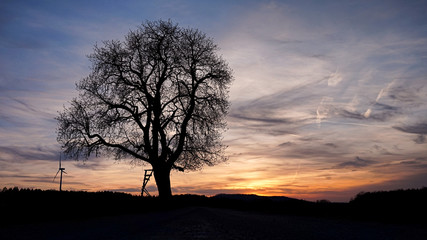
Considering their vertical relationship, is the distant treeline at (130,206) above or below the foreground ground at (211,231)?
above

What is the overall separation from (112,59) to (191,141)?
9.47m

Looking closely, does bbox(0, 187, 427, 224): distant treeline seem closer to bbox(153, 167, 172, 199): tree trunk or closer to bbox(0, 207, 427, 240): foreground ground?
bbox(0, 207, 427, 240): foreground ground

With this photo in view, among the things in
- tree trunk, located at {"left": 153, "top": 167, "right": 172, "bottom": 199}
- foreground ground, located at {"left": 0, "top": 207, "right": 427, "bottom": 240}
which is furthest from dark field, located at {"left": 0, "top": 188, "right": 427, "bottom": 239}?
tree trunk, located at {"left": 153, "top": 167, "right": 172, "bottom": 199}

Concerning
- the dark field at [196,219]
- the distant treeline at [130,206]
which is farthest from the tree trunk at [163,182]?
the distant treeline at [130,206]

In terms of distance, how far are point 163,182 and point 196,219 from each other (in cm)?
1364

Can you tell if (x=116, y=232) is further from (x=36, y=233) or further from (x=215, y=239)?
(x=215, y=239)

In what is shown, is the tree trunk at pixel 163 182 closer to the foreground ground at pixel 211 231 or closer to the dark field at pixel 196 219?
the dark field at pixel 196 219

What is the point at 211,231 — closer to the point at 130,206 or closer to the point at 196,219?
the point at 196,219

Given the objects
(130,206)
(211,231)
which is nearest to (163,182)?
(130,206)

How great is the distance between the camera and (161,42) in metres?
29.0

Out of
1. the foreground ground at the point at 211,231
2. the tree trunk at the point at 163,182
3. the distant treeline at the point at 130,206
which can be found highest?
the tree trunk at the point at 163,182

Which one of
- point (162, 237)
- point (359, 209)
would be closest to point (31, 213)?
point (162, 237)

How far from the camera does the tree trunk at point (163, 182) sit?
27477 millimetres

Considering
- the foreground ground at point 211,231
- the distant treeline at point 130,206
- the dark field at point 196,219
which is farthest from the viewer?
the distant treeline at point 130,206
